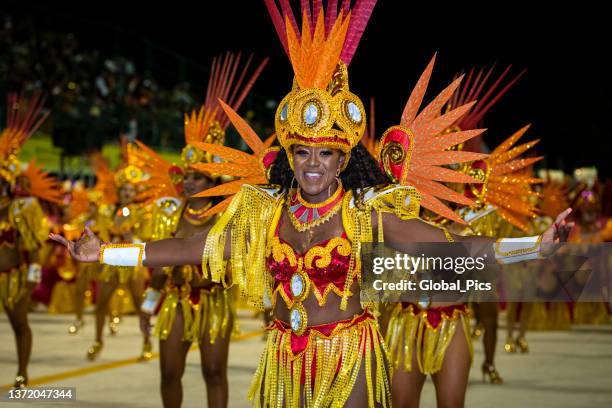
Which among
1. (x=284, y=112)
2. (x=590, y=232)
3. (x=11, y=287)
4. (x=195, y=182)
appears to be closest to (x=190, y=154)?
(x=195, y=182)

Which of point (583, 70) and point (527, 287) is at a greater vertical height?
point (583, 70)

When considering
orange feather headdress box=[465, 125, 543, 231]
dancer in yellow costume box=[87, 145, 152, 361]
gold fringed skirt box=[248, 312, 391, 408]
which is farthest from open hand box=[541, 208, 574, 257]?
dancer in yellow costume box=[87, 145, 152, 361]

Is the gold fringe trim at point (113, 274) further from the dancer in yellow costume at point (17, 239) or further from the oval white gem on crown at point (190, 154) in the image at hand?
the oval white gem on crown at point (190, 154)

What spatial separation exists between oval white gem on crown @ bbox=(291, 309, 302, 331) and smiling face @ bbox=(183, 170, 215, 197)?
10.9 ft

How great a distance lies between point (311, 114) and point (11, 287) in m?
6.26

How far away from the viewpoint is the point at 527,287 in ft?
52.9

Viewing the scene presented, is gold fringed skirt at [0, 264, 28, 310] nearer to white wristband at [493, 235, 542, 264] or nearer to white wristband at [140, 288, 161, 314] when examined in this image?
white wristband at [140, 288, 161, 314]

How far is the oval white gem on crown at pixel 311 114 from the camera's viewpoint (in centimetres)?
477

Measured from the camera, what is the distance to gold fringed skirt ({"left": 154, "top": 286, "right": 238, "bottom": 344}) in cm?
768

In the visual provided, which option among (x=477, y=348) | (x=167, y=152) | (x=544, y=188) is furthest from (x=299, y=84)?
(x=167, y=152)

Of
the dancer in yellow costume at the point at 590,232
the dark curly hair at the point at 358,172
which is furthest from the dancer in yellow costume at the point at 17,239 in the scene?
the dancer in yellow costume at the point at 590,232

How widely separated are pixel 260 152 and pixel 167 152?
23.6m

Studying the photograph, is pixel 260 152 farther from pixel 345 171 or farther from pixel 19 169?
pixel 19 169

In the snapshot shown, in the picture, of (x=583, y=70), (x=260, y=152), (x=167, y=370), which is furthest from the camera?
(x=583, y=70)
